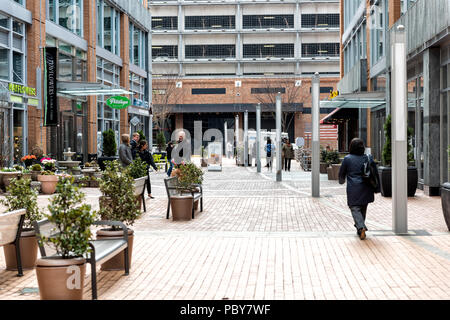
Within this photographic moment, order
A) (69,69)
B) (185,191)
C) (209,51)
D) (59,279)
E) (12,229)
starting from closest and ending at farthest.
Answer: (59,279)
(12,229)
(185,191)
(69,69)
(209,51)

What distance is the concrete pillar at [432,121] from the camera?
17.8m

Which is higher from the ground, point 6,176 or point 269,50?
point 269,50

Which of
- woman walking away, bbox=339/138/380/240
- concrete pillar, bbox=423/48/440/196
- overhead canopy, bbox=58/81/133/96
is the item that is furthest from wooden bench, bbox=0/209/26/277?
overhead canopy, bbox=58/81/133/96

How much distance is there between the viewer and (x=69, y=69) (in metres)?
29.8

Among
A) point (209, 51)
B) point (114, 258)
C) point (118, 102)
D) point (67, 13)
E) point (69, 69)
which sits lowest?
point (114, 258)

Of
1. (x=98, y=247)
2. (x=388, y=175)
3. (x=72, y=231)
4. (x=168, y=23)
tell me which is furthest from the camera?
(x=168, y=23)

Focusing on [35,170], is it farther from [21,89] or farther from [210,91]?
[210,91]

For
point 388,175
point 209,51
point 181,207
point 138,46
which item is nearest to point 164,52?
point 209,51

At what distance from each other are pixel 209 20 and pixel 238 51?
206 inches

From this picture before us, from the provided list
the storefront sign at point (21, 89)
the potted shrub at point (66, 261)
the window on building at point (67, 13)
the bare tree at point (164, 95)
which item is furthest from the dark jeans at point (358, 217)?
the bare tree at point (164, 95)

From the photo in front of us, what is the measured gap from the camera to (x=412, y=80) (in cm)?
2100

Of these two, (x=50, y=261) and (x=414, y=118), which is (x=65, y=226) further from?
(x=414, y=118)

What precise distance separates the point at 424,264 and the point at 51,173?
554 inches

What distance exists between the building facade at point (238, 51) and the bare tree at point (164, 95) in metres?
0.66
